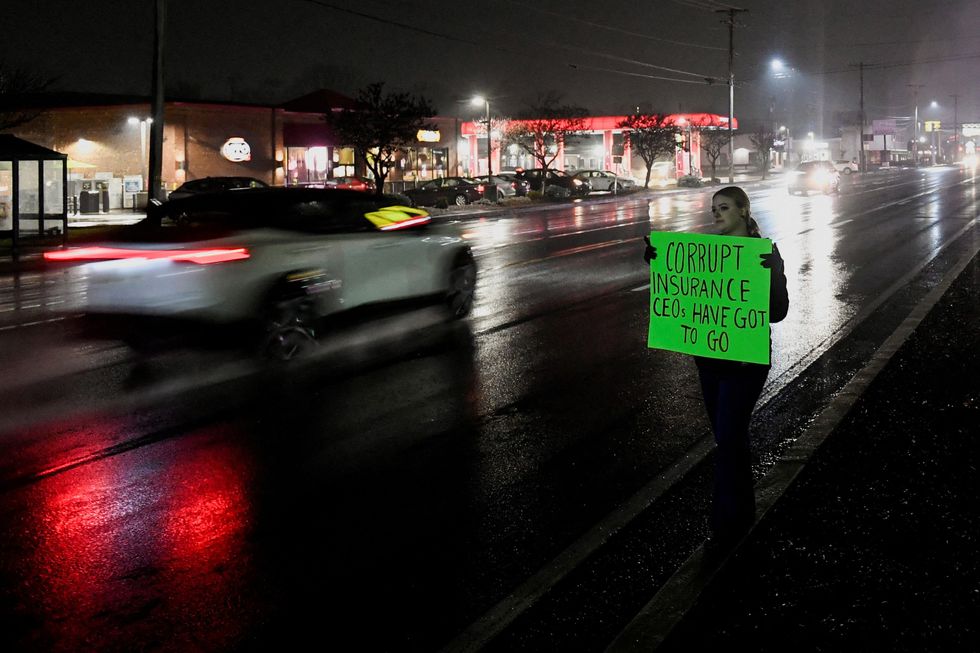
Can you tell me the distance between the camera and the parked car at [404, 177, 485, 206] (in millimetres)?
46750

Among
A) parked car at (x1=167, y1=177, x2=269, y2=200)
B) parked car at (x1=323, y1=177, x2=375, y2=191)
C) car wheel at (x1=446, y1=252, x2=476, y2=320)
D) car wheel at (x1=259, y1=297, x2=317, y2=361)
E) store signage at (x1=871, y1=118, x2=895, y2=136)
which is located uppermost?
store signage at (x1=871, y1=118, x2=895, y2=136)

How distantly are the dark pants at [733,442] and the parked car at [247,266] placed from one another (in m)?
5.45

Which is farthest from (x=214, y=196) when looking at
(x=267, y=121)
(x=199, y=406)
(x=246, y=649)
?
(x=267, y=121)

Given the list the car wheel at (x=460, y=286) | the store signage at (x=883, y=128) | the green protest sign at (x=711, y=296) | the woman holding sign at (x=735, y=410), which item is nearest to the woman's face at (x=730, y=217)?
the woman holding sign at (x=735, y=410)

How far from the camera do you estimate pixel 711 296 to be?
4.97 meters

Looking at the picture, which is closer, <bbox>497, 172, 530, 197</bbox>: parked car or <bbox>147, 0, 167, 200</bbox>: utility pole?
<bbox>147, 0, 167, 200</bbox>: utility pole

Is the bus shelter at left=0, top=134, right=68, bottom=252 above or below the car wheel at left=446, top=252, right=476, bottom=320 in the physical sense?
above

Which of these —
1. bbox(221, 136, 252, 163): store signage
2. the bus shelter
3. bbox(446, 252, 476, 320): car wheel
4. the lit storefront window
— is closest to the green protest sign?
bbox(446, 252, 476, 320): car wheel

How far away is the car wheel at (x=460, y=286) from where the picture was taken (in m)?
12.0

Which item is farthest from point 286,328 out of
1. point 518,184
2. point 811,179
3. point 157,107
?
point 518,184

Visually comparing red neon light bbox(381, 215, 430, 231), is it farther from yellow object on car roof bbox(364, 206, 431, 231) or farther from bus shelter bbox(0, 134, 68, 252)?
bus shelter bbox(0, 134, 68, 252)

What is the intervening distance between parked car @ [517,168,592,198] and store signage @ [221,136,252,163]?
587 inches

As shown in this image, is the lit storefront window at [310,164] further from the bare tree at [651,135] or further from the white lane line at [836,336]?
the white lane line at [836,336]

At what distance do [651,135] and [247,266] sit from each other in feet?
199
